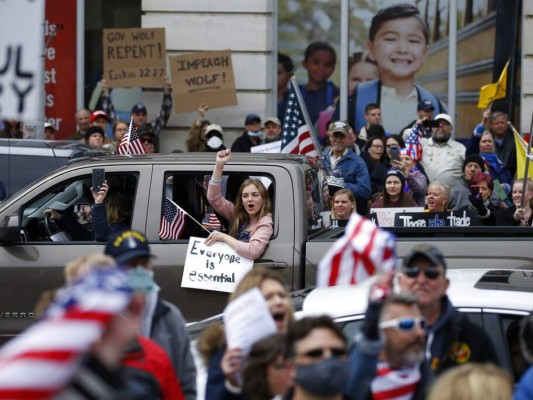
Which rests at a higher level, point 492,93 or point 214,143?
point 492,93

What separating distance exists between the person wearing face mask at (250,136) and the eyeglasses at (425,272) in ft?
30.6

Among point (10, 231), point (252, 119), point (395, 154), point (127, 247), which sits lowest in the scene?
point (10, 231)

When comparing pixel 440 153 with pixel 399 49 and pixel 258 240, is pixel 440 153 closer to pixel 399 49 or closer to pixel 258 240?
pixel 399 49

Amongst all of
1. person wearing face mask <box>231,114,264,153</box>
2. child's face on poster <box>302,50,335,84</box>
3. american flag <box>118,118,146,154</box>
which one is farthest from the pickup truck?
child's face on poster <box>302,50,335,84</box>

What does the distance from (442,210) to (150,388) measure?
6.34 meters

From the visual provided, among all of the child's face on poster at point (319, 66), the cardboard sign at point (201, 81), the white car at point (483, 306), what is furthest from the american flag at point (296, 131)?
the white car at point (483, 306)

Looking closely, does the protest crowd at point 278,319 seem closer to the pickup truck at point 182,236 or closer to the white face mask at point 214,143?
the white face mask at point 214,143

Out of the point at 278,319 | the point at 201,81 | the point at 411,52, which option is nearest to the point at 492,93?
the point at 411,52

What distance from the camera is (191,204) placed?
894cm

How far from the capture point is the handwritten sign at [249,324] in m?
4.43

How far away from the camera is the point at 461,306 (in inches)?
223

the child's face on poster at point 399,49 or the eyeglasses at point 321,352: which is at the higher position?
the child's face on poster at point 399,49

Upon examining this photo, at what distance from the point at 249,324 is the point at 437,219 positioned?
215 inches

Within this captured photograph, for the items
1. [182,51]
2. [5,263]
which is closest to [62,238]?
[5,263]
